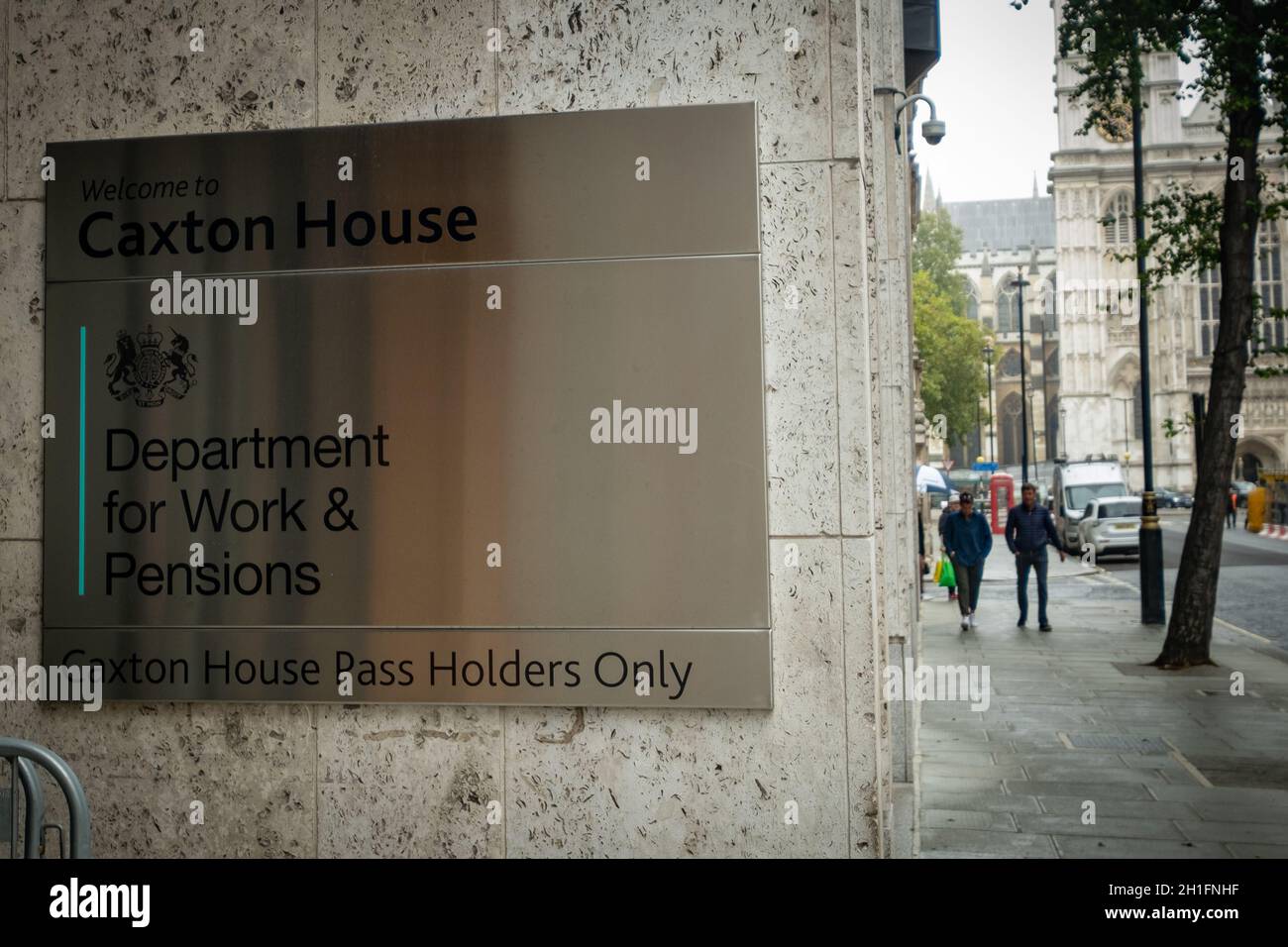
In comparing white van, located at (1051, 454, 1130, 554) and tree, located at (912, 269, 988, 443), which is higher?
tree, located at (912, 269, 988, 443)

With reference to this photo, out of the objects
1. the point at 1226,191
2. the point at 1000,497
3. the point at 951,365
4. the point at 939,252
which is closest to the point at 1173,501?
the point at 951,365

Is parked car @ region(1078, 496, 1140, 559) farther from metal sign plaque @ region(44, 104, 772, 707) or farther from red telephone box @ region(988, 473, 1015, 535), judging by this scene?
metal sign plaque @ region(44, 104, 772, 707)

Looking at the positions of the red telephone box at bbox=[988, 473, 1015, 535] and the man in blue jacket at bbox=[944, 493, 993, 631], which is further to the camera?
the red telephone box at bbox=[988, 473, 1015, 535]

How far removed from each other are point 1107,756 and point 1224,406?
222 inches

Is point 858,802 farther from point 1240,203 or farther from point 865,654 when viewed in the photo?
point 1240,203

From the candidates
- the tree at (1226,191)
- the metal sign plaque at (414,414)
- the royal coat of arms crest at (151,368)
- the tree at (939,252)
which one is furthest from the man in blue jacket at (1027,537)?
the tree at (939,252)

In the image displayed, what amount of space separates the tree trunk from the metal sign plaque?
9.51 metres

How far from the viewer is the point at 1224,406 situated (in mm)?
12398

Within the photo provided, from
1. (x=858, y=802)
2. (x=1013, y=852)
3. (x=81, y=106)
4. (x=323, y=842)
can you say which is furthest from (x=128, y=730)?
(x=1013, y=852)

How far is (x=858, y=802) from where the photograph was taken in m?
4.20

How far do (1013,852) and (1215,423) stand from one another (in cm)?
793

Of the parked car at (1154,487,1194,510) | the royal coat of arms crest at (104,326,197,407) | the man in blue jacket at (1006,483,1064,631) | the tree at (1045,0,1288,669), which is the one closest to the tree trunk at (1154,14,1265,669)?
the tree at (1045,0,1288,669)

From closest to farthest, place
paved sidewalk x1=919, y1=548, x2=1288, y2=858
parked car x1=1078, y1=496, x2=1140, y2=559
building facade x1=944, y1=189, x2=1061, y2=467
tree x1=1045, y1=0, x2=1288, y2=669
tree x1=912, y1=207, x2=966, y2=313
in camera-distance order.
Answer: paved sidewalk x1=919, y1=548, x2=1288, y2=858 → tree x1=1045, y1=0, x2=1288, y2=669 → parked car x1=1078, y1=496, x2=1140, y2=559 → tree x1=912, y1=207, x2=966, y2=313 → building facade x1=944, y1=189, x2=1061, y2=467

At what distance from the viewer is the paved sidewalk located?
20.3ft
